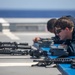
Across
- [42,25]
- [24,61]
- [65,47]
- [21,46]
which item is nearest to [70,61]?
[65,47]

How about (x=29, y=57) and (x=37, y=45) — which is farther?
(x=37, y=45)

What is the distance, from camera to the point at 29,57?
8.57 metres

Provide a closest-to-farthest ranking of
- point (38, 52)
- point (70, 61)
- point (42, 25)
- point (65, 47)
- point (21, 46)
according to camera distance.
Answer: point (70, 61) < point (65, 47) < point (38, 52) < point (21, 46) < point (42, 25)

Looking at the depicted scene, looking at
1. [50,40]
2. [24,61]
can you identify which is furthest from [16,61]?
[50,40]

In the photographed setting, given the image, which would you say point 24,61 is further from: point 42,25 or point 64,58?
point 42,25

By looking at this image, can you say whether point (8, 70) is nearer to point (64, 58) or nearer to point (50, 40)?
point (64, 58)

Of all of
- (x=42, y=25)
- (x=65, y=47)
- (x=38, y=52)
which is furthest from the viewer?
(x=42, y=25)

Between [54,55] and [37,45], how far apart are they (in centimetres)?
202

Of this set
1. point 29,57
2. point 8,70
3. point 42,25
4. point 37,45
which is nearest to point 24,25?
point 42,25

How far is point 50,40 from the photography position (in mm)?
9859

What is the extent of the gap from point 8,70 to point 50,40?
2985mm

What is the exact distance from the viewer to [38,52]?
8289 millimetres

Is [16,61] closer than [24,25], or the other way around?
[16,61]

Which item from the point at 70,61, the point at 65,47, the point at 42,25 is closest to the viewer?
the point at 70,61
